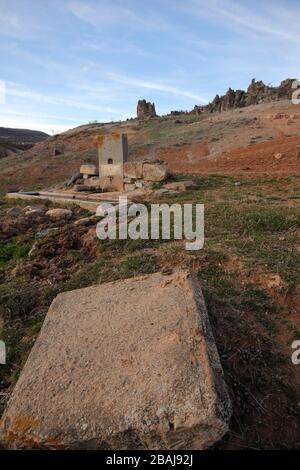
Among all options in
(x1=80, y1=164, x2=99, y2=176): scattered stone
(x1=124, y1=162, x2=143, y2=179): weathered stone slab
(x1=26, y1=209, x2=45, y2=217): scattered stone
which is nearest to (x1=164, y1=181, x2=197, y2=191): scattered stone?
(x1=124, y1=162, x2=143, y2=179): weathered stone slab

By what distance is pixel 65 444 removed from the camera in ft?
7.20

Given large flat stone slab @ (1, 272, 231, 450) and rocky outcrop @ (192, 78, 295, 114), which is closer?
large flat stone slab @ (1, 272, 231, 450)

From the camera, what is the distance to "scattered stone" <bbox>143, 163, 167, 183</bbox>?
37.1 ft

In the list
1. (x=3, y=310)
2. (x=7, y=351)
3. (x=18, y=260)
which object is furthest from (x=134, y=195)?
(x=7, y=351)

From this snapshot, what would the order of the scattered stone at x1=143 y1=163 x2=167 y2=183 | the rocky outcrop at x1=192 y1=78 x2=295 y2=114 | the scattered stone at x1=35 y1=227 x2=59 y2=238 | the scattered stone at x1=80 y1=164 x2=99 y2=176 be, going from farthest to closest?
the rocky outcrop at x1=192 y1=78 x2=295 y2=114, the scattered stone at x1=80 y1=164 x2=99 y2=176, the scattered stone at x1=143 y1=163 x2=167 y2=183, the scattered stone at x1=35 y1=227 x2=59 y2=238

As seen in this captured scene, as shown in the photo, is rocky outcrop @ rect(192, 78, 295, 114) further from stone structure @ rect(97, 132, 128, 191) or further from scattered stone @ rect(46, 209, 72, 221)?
scattered stone @ rect(46, 209, 72, 221)

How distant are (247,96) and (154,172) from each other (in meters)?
33.4

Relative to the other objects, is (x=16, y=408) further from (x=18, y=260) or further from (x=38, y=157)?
(x=38, y=157)

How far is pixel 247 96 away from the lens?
4072 cm

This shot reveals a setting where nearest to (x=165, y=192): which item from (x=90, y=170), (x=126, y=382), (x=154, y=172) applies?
(x=154, y=172)

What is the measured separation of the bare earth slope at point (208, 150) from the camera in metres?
15.8

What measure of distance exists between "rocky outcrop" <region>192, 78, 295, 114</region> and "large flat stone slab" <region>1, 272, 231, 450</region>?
36.2 m

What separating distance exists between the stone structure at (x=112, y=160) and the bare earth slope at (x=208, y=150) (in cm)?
417

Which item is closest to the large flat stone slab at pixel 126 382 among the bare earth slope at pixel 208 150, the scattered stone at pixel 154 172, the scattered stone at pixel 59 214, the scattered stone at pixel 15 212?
the scattered stone at pixel 59 214
